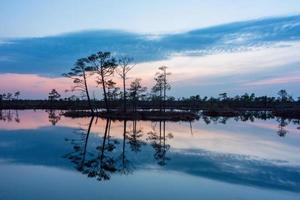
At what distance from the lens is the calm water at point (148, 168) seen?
14.0 metres

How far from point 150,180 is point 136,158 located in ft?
18.8

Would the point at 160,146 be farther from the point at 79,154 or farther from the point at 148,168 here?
the point at 148,168

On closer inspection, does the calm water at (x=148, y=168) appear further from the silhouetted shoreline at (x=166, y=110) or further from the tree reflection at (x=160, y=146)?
the silhouetted shoreline at (x=166, y=110)

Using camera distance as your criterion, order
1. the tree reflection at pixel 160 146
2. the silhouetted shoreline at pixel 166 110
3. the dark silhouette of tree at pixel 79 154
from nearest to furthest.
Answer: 1. the dark silhouette of tree at pixel 79 154
2. the tree reflection at pixel 160 146
3. the silhouetted shoreline at pixel 166 110

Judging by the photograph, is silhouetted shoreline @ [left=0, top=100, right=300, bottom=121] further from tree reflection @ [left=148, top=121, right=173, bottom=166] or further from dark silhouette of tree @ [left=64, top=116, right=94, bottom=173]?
dark silhouette of tree @ [left=64, top=116, right=94, bottom=173]

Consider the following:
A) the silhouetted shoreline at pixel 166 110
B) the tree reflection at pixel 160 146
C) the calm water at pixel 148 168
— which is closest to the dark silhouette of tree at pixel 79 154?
the calm water at pixel 148 168

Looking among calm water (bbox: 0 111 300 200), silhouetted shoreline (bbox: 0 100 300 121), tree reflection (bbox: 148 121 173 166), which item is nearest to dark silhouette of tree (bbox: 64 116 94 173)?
calm water (bbox: 0 111 300 200)

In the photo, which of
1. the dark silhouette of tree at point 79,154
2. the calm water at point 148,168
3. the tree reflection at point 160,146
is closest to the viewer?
the calm water at point 148,168

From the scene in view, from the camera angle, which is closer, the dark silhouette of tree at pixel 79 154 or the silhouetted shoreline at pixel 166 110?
the dark silhouette of tree at pixel 79 154

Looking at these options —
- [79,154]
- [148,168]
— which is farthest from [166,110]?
[148,168]

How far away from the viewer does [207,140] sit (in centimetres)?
3048

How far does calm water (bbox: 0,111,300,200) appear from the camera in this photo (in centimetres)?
1396

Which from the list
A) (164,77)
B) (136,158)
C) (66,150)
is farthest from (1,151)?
(164,77)

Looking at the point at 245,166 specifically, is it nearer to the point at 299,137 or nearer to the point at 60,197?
the point at 60,197
